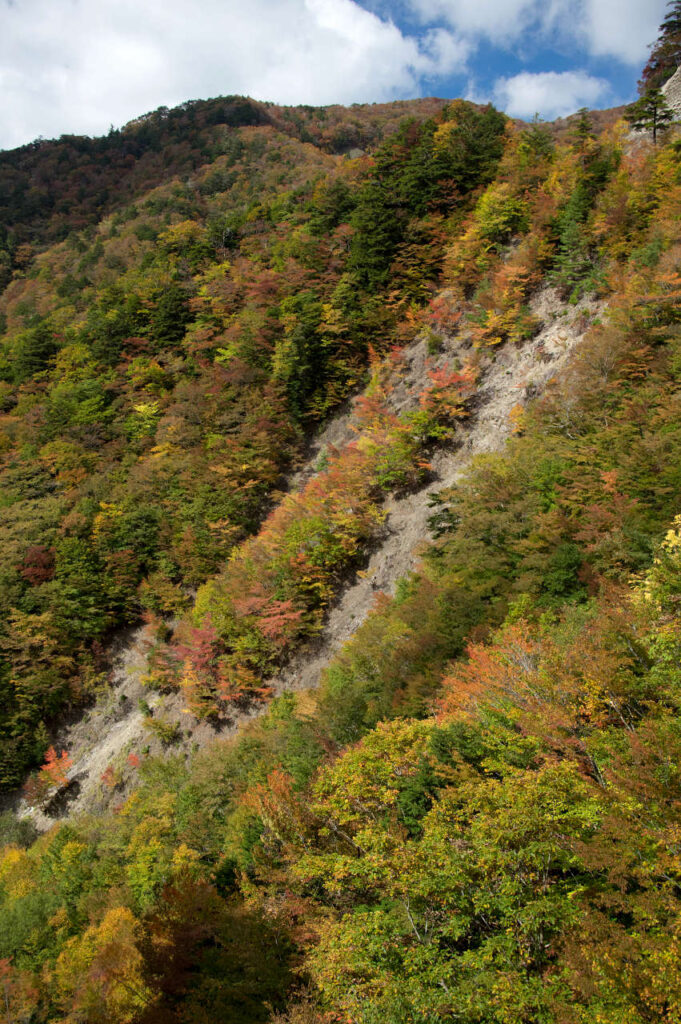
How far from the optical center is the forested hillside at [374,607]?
7.73 meters

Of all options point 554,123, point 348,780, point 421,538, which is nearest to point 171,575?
point 421,538

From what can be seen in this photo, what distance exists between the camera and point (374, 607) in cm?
1939

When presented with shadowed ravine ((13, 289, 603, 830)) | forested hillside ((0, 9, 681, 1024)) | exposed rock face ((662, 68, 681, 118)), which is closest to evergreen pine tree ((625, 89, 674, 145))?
exposed rock face ((662, 68, 681, 118))

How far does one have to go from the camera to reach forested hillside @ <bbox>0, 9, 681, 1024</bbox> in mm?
7727

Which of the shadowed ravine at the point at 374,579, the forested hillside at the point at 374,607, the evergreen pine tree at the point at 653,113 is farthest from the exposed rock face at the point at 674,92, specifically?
the shadowed ravine at the point at 374,579

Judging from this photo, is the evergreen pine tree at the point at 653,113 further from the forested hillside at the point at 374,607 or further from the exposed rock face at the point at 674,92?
the forested hillside at the point at 374,607

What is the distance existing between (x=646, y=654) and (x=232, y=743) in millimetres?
14217

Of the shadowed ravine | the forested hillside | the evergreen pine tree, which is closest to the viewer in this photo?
the forested hillside

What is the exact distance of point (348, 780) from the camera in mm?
11148

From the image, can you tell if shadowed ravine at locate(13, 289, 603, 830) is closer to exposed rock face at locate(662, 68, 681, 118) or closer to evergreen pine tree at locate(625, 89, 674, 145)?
evergreen pine tree at locate(625, 89, 674, 145)

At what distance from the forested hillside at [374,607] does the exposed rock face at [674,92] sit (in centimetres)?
210

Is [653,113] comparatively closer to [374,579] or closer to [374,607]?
[374,579]

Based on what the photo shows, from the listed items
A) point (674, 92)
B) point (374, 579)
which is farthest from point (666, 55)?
point (374, 579)

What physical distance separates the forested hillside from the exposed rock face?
6.90 feet
